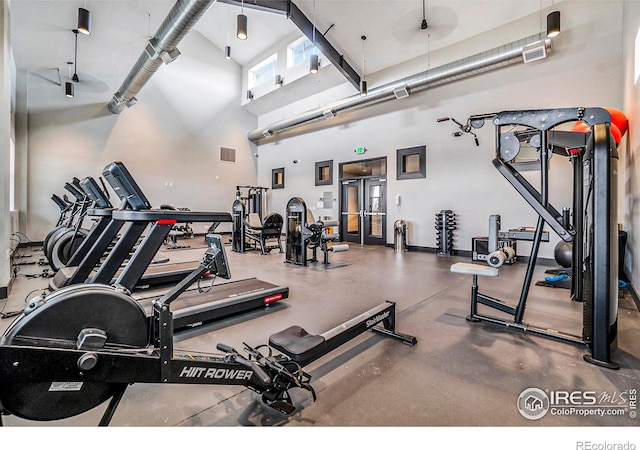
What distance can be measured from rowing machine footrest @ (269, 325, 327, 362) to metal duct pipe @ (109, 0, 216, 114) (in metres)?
5.11

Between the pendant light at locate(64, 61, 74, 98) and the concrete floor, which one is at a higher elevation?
the pendant light at locate(64, 61, 74, 98)

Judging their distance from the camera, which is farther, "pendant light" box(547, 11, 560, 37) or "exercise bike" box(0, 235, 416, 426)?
"pendant light" box(547, 11, 560, 37)

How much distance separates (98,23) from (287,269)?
840cm

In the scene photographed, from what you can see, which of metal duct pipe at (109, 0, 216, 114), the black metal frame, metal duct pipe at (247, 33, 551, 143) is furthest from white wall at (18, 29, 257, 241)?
the black metal frame

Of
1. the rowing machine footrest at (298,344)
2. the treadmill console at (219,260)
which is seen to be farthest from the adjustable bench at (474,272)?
the treadmill console at (219,260)

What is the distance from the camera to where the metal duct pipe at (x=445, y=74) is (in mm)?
5238

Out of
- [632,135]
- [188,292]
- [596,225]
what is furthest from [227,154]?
[596,225]

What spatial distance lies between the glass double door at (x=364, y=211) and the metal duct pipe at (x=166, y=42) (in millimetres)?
5485

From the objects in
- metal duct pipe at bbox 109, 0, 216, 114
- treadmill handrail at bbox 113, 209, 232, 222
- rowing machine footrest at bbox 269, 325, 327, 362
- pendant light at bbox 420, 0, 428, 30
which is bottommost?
rowing machine footrest at bbox 269, 325, 327, 362

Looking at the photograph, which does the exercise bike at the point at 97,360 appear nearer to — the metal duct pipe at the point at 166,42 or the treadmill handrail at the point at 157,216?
the treadmill handrail at the point at 157,216

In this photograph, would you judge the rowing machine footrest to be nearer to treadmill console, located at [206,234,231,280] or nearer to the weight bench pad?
treadmill console, located at [206,234,231,280]

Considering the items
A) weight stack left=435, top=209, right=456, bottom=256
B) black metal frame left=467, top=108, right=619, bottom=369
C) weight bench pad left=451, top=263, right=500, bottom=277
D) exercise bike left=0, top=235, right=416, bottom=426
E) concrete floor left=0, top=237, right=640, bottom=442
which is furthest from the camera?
weight stack left=435, top=209, right=456, bottom=256

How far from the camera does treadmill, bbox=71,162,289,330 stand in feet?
5.84

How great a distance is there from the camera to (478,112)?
6348mm
